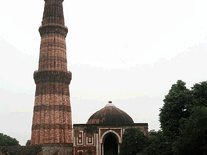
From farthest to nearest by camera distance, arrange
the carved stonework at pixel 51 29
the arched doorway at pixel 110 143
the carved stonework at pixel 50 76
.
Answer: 1. the carved stonework at pixel 51 29
2. the carved stonework at pixel 50 76
3. the arched doorway at pixel 110 143

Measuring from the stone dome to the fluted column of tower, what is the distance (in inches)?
301

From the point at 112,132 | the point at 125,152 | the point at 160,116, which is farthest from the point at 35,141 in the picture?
the point at 160,116

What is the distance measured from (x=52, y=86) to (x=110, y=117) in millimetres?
12428

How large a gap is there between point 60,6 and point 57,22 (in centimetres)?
353

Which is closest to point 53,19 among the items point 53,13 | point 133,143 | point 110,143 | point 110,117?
point 53,13

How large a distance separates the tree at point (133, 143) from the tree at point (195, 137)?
25.3 feet

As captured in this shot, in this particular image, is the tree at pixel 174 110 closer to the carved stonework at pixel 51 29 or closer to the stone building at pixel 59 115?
the stone building at pixel 59 115

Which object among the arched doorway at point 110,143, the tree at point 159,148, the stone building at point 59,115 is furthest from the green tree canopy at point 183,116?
the arched doorway at point 110,143

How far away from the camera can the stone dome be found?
37.9m

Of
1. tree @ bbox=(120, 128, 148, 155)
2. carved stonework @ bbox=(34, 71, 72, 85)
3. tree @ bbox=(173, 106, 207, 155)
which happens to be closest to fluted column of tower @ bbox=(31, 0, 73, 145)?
carved stonework @ bbox=(34, 71, 72, 85)

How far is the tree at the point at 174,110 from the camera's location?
27125 mm

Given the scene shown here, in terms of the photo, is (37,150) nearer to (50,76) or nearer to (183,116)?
(50,76)

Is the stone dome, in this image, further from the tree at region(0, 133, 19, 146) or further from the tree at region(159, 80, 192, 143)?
the tree at region(0, 133, 19, 146)

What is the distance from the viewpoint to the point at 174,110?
90.8 ft
